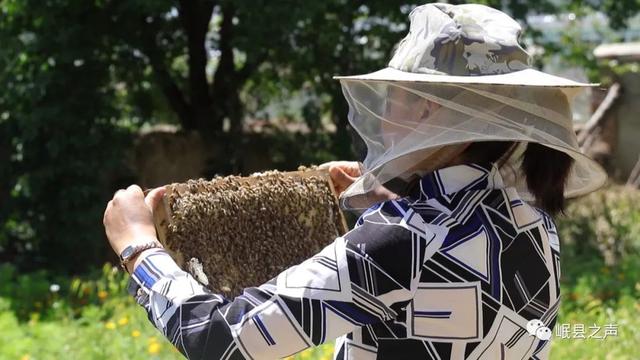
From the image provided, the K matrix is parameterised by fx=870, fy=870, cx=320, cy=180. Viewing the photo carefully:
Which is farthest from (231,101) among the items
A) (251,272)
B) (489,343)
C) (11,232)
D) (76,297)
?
(489,343)

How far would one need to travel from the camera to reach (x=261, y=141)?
8.15 meters

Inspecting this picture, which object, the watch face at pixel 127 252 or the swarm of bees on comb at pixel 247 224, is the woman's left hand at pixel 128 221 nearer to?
the watch face at pixel 127 252

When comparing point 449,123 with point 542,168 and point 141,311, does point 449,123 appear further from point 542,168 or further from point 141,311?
point 141,311

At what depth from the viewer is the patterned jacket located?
1381mm

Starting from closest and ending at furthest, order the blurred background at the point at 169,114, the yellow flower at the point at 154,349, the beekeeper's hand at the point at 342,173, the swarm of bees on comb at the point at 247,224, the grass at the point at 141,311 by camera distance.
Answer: the swarm of bees on comb at the point at 247,224, the beekeeper's hand at the point at 342,173, the yellow flower at the point at 154,349, the grass at the point at 141,311, the blurred background at the point at 169,114

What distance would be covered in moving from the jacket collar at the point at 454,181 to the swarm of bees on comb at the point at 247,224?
1.77ft

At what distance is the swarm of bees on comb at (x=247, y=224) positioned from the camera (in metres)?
1.81

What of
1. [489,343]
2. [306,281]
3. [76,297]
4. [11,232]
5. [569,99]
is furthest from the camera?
[11,232]

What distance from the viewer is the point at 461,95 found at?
1.50 metres

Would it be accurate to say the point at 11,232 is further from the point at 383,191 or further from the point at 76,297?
the point at 383,191

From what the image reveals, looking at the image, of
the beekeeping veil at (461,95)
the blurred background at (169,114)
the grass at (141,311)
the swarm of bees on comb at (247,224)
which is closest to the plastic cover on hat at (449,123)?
the beekeeping veil at (461,95)

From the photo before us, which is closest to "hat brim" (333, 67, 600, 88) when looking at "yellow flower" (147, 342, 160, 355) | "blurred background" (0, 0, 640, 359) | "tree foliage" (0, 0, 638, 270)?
"yellow flower" (147, 342, 160, 355)

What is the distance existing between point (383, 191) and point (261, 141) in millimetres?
6580

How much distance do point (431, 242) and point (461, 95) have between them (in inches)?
10.6
